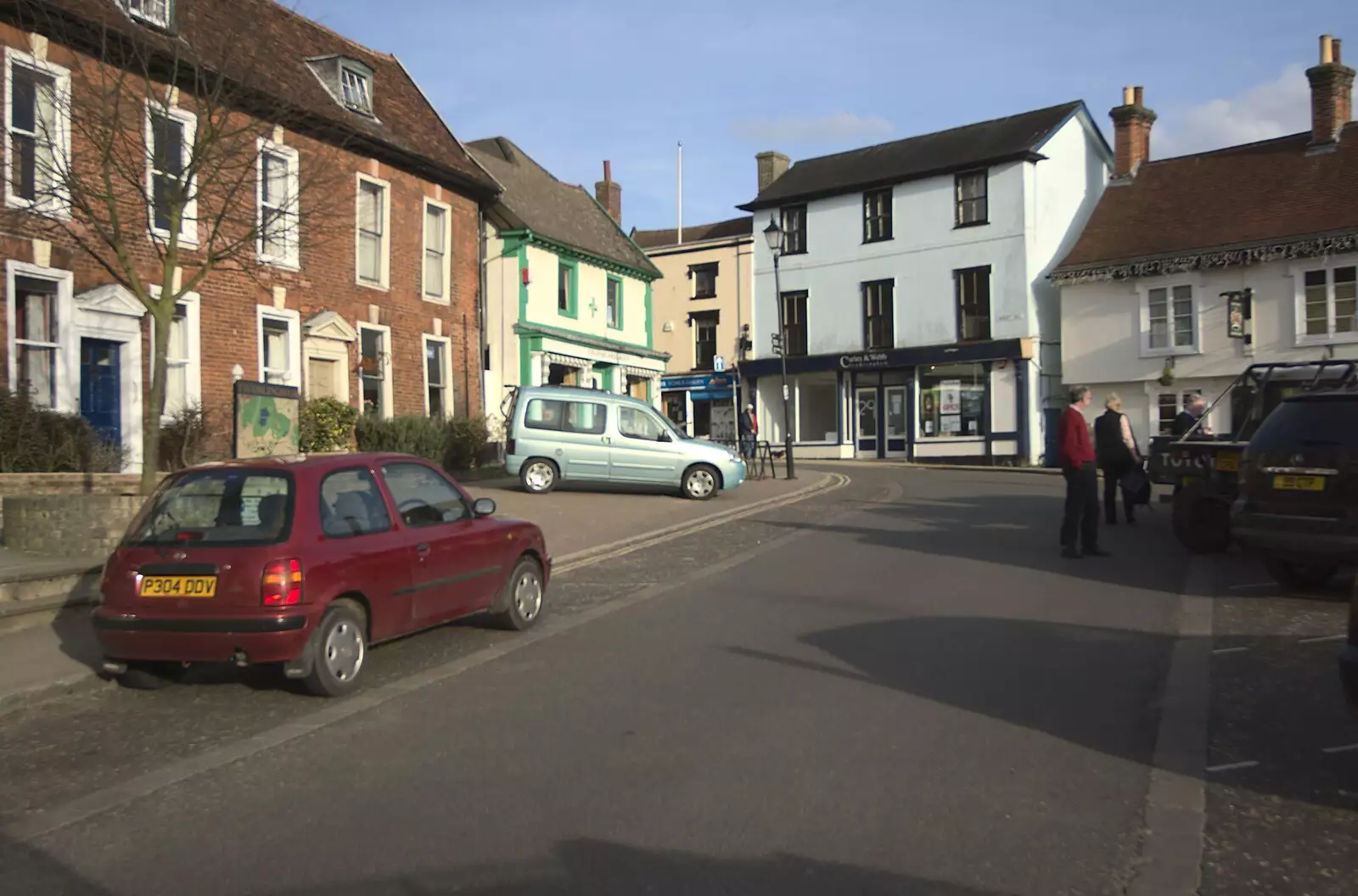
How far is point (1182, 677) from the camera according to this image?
22.6 ft

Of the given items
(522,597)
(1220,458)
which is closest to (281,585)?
(522,597)

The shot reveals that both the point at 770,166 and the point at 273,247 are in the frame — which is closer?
the point at 273,247

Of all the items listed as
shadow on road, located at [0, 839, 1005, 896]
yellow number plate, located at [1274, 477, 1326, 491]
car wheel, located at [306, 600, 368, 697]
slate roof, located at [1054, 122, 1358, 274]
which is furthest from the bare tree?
slate roof, located at [1054, 122, 1358, 274]

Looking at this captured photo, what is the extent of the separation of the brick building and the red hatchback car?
5.76 m

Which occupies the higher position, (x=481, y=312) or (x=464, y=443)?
(x=481, y=312)

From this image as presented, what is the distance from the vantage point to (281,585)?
6.62 m

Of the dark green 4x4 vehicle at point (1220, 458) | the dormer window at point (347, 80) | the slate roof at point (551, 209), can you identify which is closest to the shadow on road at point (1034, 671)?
the dark green 4x4 vehicle at point (1220, 458)

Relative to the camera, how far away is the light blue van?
64.8ft

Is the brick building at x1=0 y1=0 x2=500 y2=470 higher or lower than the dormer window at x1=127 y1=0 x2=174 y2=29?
lower

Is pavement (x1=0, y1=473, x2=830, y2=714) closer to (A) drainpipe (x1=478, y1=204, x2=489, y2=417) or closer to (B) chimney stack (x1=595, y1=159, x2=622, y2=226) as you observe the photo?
(A) drainpipe (x1=478, y1=204, x2=489, y2=417)

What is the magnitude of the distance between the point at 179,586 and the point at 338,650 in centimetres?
100

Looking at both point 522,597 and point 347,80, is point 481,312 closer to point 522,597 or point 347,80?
point 347,80

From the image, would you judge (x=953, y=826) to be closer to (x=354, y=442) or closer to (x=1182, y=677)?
(x=1182, y=677)

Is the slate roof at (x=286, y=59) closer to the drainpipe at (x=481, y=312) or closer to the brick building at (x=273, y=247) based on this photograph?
the brick building at (x=273, y=247)
